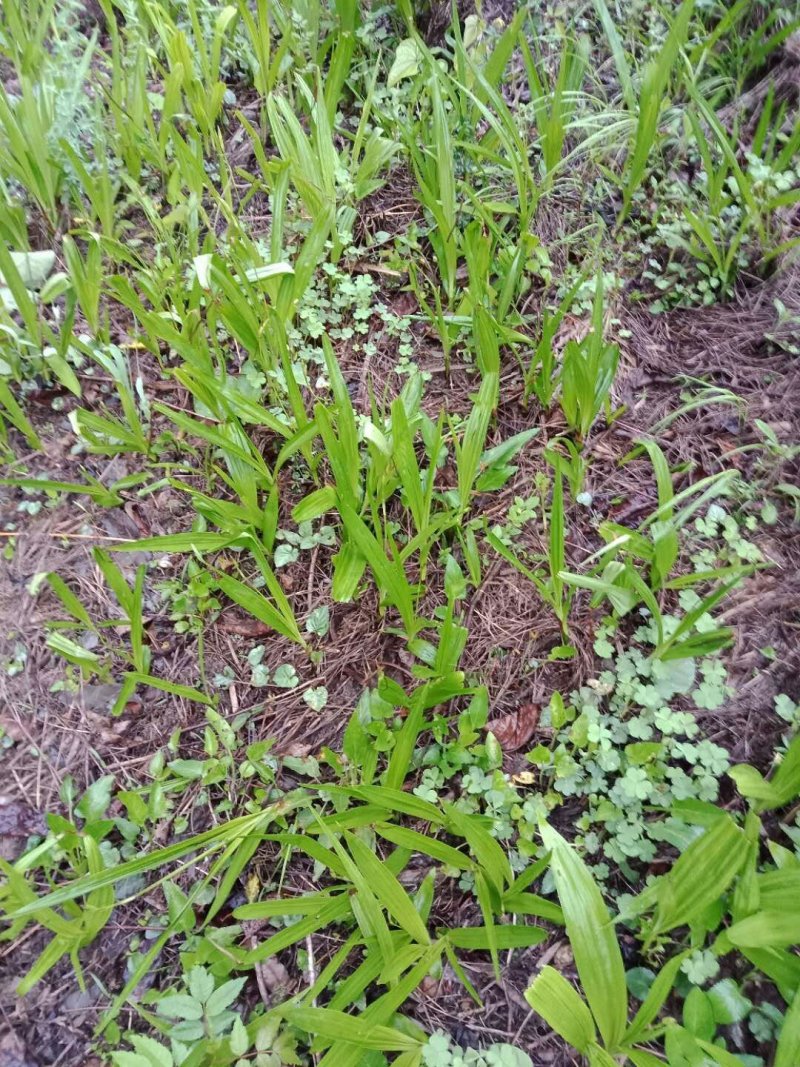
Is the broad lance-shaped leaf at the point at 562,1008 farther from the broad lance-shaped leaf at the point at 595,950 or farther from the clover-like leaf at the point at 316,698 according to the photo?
the clover-like leaf at the point at 316,698

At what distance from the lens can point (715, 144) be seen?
1.86 meters

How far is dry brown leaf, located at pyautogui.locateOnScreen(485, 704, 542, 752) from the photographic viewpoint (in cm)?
124

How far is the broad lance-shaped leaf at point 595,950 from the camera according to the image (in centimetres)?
90

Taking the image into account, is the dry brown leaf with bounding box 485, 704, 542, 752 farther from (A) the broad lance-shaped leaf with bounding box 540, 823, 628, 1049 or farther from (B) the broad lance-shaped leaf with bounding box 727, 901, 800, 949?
(B) the broad lance-shaped leaf with bounding box 727, 901, 800, 949

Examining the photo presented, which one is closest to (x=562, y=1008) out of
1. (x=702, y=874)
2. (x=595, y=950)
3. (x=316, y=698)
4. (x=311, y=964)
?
(x=595, y=950)

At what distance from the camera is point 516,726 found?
126cm

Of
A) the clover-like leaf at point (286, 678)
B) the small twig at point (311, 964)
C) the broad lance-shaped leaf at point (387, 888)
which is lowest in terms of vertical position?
the small twig at point (311, 964)

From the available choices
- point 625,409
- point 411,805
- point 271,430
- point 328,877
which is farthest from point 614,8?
point 328,877

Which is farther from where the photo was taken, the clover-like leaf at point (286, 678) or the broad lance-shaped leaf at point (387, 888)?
the clover-like leaf at point (286, 678)

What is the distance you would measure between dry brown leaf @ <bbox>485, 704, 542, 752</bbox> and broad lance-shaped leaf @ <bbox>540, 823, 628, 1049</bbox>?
31cm

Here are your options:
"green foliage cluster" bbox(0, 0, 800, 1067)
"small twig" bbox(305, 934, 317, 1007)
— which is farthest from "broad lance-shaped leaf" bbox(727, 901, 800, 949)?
"small twig" bbox(305, 934, 317, 1007)

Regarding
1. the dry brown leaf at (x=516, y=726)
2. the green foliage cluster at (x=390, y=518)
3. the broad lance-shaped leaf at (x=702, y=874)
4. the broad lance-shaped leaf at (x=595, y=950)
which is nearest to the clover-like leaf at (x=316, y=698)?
the green foliage cluster at (x=390, y=518)

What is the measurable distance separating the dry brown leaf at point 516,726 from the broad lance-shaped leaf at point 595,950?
0.31 metres

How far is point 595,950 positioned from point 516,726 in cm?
41
